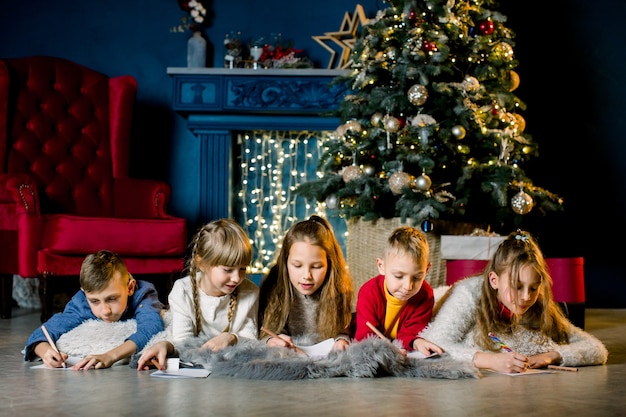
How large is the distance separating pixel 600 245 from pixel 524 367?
8.53ft

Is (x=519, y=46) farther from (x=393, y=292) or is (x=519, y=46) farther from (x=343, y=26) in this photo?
(x=393, y=292)

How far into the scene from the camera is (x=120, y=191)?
4.28 metres

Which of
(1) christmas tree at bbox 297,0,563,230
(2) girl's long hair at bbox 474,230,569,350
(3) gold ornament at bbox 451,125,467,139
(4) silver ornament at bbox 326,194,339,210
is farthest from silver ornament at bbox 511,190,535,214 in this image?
(2) girl's long hair at bbox 474,230,569,350

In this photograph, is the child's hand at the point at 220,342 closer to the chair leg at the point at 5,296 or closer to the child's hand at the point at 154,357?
the child's hand at the point at 154,357

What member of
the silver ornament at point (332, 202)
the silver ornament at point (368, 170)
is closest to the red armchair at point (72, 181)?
the silver ornament at point (332, 202)

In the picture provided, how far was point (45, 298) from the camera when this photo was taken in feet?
10.9

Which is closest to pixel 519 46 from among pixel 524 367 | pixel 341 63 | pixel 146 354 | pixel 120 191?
pixel 341 63

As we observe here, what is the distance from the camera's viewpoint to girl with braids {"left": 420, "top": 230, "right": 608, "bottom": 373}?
217cm

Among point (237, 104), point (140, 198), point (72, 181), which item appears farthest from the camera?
point (237, 104)

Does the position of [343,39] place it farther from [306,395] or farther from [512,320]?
[306,395]

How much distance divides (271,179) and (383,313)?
8.85ft

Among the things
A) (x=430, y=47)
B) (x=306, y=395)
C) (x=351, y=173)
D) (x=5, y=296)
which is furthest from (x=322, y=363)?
(x=5, y=296)

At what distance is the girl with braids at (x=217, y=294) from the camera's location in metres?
2.22

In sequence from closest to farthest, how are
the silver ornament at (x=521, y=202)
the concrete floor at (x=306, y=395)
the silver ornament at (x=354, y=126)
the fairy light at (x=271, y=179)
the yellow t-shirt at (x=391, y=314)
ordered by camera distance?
the concrete floor at (x=306, y=395)
the yellow t-shirt at (x=391, y=314)
the silver ornament at (x=521, y=202)
the silver ornament at (x=354, y=126)
the fairy light at (x=271, y=179)
